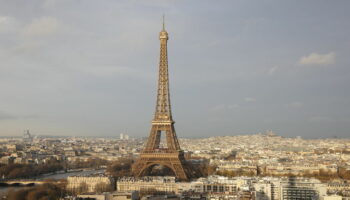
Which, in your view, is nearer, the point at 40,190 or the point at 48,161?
the point at 40,190

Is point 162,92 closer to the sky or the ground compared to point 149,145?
closer to the sky

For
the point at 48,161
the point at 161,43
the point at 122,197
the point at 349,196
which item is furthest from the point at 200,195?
the point at 48,161

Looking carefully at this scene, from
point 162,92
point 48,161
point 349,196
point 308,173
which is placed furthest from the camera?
point 48,161

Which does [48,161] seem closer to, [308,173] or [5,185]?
[5,185]

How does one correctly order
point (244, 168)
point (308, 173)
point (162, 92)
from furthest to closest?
point (244, 168)
point (308, 173)
point (162, 92)
